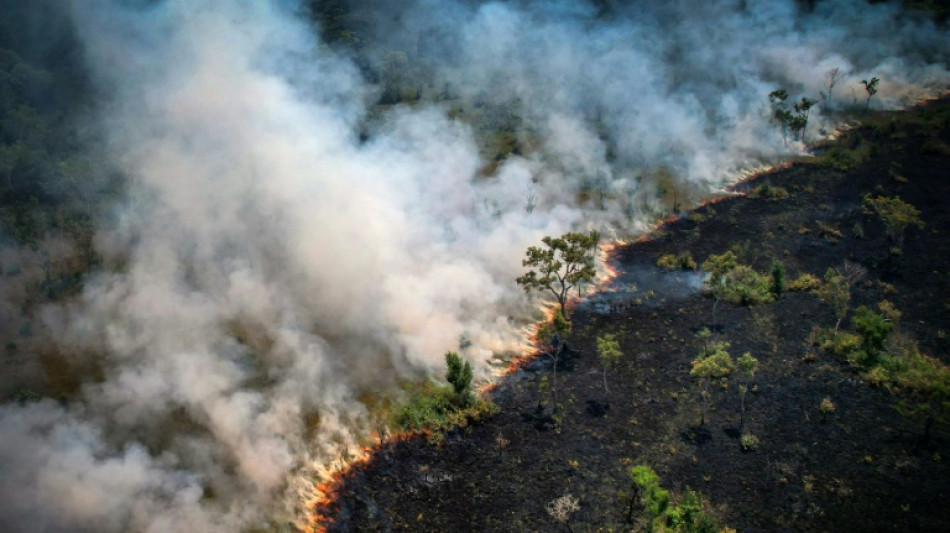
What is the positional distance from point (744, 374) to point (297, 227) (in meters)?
31.6

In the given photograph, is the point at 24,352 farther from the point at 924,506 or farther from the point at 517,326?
the point at 924,506

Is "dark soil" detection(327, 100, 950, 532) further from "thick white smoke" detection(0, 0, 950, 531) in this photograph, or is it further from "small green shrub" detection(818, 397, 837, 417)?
"thick white smoke" detection(0, 0, 950, 531)

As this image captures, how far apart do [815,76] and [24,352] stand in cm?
9008

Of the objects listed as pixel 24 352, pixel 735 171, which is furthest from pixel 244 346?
pixel 735 171

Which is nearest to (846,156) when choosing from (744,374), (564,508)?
(744,374)

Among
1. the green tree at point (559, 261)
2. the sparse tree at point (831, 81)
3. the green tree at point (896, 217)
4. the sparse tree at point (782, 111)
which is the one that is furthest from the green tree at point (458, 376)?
the sparse tree at point (831, 81)

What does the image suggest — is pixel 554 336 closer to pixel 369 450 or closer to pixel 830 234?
pixel 369 450

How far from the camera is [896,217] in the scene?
160ft

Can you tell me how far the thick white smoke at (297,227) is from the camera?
30672 millimetres

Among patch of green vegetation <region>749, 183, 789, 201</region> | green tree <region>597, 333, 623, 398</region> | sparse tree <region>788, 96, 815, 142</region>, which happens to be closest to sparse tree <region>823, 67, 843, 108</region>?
sparse tree <region>788, 96, 815, 142</region>

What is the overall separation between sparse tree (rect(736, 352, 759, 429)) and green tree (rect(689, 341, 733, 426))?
672 millimetres

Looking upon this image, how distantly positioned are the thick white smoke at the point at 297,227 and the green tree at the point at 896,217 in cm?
1572

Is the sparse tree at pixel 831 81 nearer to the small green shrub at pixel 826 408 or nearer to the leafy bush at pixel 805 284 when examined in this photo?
the leafy bush at pixel 805 284

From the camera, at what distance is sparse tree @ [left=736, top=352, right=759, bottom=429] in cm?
3465
